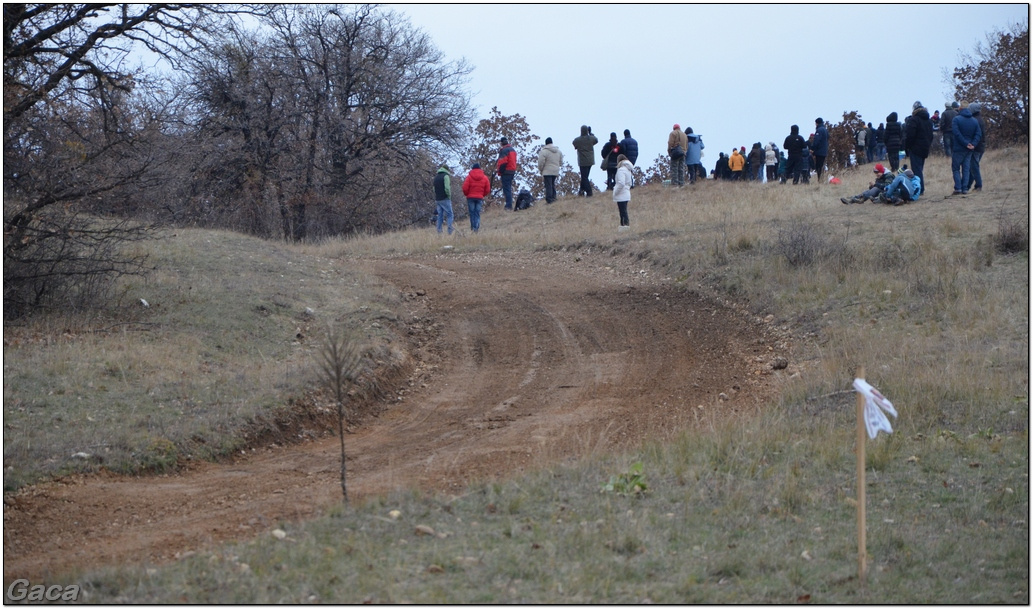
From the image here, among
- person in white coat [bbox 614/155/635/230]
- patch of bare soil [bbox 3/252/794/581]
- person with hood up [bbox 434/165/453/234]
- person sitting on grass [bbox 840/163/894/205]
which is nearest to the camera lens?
patch of bare soil [bbox 3/252/794/581]

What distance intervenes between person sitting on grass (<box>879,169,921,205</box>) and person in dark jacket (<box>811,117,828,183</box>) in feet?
23.8

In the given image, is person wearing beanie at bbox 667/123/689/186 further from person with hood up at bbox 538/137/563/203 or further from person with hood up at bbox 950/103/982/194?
person with hood up at bbox 950/103/982/194

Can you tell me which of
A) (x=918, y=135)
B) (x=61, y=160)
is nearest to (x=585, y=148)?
(x=918, y=135)

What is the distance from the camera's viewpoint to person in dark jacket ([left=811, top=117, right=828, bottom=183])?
2736 centimetres

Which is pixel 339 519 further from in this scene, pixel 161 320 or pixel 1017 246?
pixel 1017 246

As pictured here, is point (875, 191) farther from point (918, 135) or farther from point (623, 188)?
point (623, 188)

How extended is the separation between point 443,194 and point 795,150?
39.1 ft

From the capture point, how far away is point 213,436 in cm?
883

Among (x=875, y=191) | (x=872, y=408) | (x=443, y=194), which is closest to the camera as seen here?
(x=872, y=408)

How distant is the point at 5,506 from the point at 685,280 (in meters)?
11.2

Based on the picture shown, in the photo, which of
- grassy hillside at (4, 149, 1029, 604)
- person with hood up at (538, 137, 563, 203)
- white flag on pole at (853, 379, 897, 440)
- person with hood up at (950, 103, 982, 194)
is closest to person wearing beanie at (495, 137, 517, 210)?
person with hood up at (538, 137, 563, 203)

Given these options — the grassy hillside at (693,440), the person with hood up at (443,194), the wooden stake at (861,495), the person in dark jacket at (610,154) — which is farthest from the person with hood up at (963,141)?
the wooden stake at (861,495)

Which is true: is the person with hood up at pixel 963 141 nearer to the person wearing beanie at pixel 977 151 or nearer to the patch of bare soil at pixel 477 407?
the person wearing beanie at pixel 977 151

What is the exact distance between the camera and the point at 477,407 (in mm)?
10500
